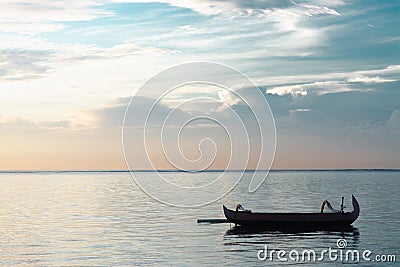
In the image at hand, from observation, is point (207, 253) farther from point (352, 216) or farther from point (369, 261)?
point (352, 216)

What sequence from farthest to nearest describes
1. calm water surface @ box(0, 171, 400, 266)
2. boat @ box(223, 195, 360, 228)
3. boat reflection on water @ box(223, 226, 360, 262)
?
1. boat @ box(223, 195, 360, 228)
2. boat reflection on water @ box(223, 226, 360, 262)
3. calm water surface @ box(0, 171, 400, 266)

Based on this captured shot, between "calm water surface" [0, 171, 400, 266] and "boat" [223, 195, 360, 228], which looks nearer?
"calm water surface" [0, 171, 400, 266]

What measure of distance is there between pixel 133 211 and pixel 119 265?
55342mm

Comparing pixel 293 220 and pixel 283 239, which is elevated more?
pixel 293 220

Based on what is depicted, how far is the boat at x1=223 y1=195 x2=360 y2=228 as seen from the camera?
7338 cm

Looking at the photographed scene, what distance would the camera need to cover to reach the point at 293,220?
241 feet

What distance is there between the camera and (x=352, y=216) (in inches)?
3002

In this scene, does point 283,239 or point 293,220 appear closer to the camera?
point 283,239

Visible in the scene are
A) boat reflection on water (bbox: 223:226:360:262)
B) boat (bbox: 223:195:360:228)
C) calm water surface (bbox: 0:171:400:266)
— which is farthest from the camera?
boat (bbox: 223:195:360:228)

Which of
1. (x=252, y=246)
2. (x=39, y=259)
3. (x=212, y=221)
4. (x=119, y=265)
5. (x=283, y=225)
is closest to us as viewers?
(x=119, y=265)

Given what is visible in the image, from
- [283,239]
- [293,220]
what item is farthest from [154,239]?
[293,220]

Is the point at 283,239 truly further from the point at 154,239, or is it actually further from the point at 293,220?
the point at 154,239

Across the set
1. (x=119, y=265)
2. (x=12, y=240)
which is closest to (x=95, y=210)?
(x=12, y=240)

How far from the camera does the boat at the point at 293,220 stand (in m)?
73.4
